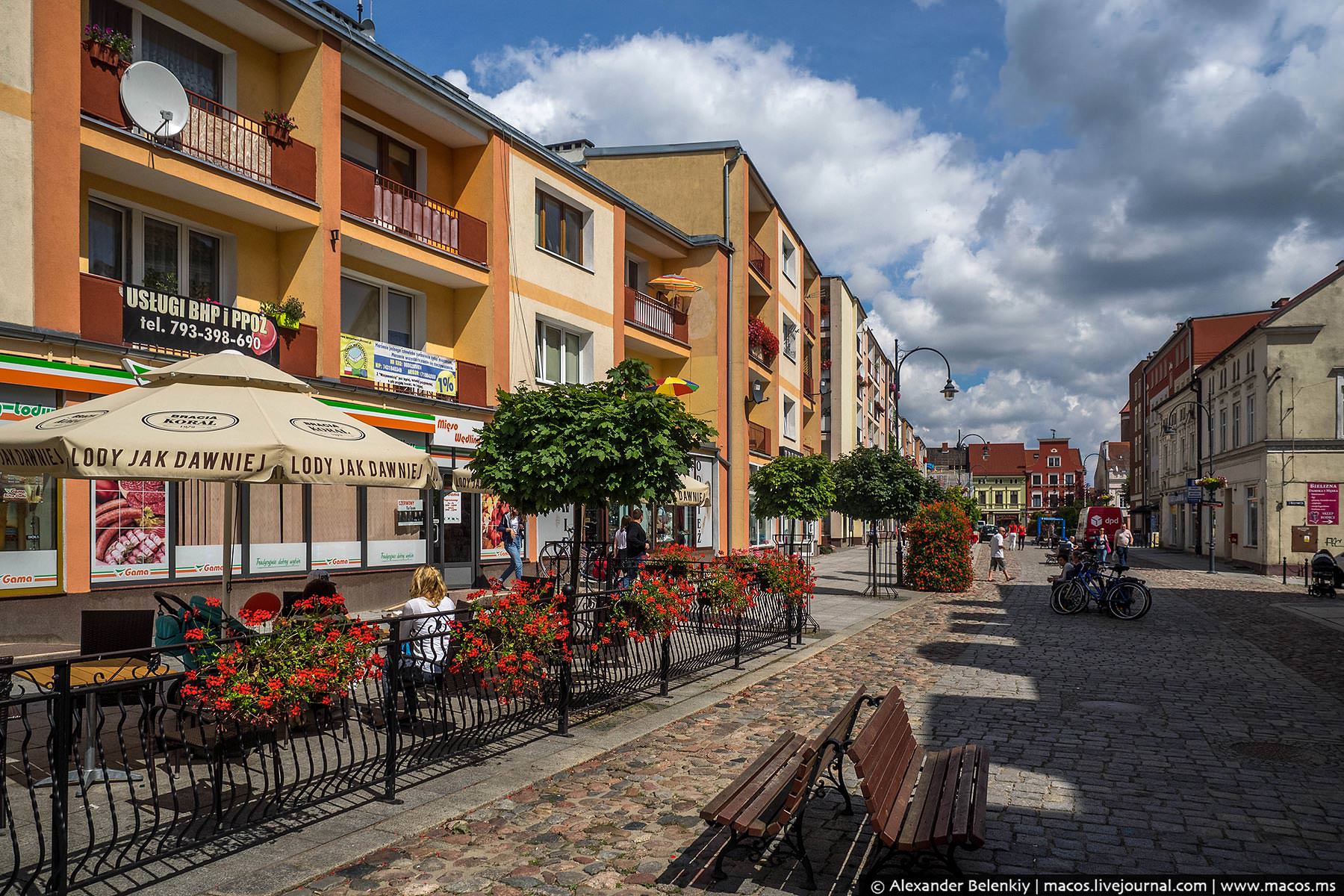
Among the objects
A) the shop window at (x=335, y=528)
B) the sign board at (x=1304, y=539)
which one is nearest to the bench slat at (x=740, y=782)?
the shop window at (x=335, y=528)

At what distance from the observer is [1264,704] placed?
9.20m

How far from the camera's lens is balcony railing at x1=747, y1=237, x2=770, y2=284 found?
110 feet

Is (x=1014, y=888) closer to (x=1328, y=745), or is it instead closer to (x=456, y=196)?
(x=1328, y=745)

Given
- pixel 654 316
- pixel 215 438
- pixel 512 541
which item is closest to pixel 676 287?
pixel 654 316

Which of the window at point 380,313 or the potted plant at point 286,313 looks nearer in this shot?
the potted plant at point 286,313

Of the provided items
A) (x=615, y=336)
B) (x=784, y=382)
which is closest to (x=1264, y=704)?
(x=615, y=336)

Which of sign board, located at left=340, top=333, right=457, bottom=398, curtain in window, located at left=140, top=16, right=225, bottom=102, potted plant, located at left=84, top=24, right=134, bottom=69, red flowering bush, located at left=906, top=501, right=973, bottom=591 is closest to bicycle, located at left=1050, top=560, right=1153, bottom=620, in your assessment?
red flowering bush, located at left=906, top=501, right=973, bottom=591

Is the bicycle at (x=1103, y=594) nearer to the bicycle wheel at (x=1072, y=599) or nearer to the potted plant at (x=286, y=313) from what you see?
the bicycle wheel at (x=1072, y=599)

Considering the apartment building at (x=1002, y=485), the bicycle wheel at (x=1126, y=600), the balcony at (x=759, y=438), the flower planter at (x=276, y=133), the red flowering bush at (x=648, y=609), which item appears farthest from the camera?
the apartment building at (x=1002, y=485)

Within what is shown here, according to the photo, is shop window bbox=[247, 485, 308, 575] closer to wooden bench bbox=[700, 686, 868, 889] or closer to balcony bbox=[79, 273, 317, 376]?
balcony bbox=[79, 273, 317, 376]

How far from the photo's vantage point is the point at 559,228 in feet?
73.3

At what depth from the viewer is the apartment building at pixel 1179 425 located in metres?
49.3

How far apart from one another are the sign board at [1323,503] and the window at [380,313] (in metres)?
31.8

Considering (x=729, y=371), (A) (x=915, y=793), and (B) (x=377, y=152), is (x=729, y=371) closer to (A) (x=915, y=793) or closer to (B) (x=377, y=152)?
(B) (x=377, y=152)
